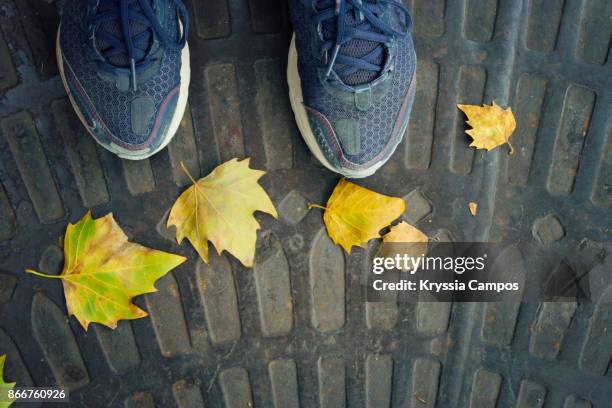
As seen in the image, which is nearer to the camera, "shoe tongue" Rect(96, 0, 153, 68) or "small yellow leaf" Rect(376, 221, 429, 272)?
"shoe tongue" Rect(96, 0, 153, 68)

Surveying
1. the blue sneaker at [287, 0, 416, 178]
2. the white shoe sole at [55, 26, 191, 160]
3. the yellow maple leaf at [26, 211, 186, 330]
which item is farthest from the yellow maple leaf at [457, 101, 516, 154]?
the yellow maple leaf at [26, 211, 186, 330]

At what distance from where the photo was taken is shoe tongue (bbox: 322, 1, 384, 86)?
1.14 meters

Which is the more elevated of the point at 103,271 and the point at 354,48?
the point at 354,48

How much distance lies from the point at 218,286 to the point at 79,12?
1.84ft

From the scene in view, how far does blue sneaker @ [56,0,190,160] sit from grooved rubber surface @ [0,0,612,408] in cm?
7

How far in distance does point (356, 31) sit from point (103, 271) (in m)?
0.63

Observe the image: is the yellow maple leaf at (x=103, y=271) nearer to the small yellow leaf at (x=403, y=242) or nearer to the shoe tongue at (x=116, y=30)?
the shoe tongue at (x=116, y=30)

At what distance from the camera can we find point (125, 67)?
113 cm

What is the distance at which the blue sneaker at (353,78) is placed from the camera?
114cm

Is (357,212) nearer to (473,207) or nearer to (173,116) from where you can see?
(473,207)

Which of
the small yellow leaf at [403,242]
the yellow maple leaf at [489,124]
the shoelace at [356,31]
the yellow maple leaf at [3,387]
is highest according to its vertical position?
the shoelace at [356,31]

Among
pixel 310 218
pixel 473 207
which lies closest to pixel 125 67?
pixel 310 218

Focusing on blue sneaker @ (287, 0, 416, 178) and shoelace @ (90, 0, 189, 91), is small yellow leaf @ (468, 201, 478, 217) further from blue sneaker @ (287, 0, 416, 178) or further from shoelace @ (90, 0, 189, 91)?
shoelace @ (90, 0, 189, 91)

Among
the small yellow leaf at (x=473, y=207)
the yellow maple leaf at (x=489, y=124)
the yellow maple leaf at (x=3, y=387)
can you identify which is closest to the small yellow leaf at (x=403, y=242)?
the small yellow leaf at (x=473, y=207)
